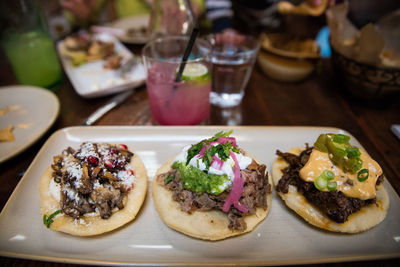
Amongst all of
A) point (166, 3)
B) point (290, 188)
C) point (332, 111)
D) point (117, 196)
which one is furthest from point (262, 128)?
point (166, 3)

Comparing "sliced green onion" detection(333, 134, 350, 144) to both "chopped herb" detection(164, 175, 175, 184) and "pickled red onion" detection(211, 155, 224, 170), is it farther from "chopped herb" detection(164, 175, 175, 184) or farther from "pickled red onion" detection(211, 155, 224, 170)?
"chopped herb" detection(164, 175, 175, 184)

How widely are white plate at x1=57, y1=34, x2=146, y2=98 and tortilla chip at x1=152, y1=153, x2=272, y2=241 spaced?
1.64 metres

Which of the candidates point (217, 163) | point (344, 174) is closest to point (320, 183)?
point (344, 174)

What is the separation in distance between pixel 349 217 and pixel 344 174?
0.31m

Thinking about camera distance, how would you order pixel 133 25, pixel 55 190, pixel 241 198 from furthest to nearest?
pixel 133 25 < pixel 55 190 < pixel 241 198

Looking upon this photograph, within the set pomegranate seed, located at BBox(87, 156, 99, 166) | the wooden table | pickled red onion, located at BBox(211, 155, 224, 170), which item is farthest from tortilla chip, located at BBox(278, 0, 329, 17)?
pomegranate seed, located at BBox(87, 156, 99, 166)

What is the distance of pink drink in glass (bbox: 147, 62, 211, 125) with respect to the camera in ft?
8.00

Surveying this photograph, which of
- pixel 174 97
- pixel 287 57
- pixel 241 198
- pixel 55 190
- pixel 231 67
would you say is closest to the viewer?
pixel 241 198

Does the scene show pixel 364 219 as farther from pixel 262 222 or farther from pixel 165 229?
pixel 165 229

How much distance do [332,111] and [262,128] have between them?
46.6 inches

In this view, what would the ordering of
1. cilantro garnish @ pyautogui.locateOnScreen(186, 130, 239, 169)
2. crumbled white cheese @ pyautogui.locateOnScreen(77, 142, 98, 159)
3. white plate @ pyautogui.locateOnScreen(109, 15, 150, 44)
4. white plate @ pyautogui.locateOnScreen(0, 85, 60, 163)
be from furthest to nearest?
white plate @ pyautogui.locateOnScreen(109, 15, 150, 44) < white plate @ pyautogui.locateOnScreen(0, 85, 60, 163) < crumbled white cheese @ pyautogui.locateOnScreen(77, 142, 98, 159) < cilantro garnish @ pyautogui.locateOnScreen(186, 130, 239, 169)

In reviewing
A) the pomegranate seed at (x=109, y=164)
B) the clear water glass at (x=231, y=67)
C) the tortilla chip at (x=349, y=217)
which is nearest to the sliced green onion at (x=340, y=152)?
the tortilla chip at (x=349, y=217)

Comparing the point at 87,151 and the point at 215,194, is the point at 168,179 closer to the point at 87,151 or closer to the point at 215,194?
the point at 215,194

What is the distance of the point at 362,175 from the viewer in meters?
1.79
